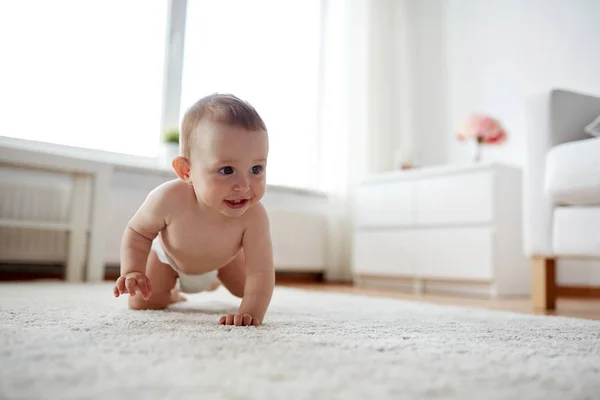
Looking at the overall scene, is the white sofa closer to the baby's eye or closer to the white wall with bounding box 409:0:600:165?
the baby's eye

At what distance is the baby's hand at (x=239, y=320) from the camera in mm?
921

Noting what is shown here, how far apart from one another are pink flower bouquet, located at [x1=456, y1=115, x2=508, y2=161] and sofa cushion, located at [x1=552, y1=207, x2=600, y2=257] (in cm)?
137

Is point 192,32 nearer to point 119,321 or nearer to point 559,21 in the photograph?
point 559,21

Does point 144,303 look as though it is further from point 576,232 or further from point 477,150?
point 477,150

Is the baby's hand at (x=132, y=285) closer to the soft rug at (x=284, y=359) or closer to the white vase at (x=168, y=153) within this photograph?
the soft rug at (x=284, y=359)

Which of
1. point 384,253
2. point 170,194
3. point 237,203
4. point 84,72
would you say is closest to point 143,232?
point 170,194

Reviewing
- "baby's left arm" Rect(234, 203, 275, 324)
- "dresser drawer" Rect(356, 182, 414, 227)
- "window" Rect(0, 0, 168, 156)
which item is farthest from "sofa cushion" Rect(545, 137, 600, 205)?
"window" Rect(0, 0, 168, 156)

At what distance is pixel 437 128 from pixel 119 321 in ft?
10.7

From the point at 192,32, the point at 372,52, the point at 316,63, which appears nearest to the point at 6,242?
the point at 192,32

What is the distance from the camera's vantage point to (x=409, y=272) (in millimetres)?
2859

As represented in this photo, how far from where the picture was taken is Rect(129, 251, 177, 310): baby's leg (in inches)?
46.3

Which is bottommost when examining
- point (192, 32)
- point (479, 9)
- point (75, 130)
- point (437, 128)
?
point (75, 130)

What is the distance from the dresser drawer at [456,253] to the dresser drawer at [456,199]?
0.06 metres

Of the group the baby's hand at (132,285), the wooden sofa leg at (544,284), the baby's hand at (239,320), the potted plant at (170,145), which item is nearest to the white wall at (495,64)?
the wooden sofa leg at (544,284)
